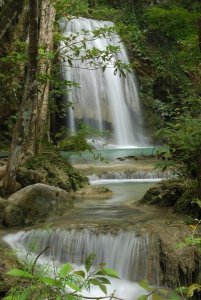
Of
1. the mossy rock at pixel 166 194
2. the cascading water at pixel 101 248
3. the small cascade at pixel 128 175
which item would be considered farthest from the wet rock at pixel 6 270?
Result: the small cascade at pixel 128 175

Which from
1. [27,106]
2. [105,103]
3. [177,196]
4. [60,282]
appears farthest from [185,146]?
[105,103]

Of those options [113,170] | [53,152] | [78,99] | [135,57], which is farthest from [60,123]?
[53,152]

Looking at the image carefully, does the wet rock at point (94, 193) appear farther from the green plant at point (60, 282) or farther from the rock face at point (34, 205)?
the green plant at point (60, 282)

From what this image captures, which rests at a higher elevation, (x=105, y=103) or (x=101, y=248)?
(x=105, y=103)

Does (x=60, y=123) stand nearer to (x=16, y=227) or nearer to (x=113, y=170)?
(x=113, y=170)

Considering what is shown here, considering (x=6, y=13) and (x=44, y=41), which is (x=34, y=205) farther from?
(x=44, y=41)

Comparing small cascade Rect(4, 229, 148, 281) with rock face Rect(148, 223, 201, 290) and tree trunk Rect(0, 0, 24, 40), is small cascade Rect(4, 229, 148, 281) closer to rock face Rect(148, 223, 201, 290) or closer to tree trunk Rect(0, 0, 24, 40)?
rock face Rect(148, 223, 201, 290)

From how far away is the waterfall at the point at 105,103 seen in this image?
18578mm

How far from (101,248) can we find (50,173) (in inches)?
136

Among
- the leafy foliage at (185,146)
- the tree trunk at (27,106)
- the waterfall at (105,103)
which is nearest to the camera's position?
the leafy foliage at (185,146)

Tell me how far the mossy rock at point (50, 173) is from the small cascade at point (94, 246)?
85.1 inches

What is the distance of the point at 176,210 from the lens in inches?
241

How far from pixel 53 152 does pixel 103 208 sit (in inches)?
99.8

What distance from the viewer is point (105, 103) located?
19.3m
